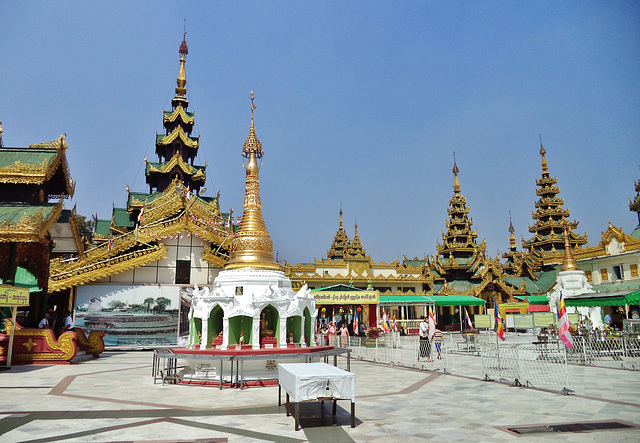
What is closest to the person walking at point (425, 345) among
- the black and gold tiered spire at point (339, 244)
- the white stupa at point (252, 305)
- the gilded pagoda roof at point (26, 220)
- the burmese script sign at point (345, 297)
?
the white stupa at point (252, 305)

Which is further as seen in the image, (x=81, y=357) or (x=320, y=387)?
(x=81, y=357)

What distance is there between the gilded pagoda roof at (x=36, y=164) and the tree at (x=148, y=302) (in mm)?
7392

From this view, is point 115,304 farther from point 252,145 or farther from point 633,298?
point 633,298

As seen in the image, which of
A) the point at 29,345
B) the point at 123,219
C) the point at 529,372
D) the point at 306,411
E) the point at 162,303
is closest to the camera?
the point at 306,411

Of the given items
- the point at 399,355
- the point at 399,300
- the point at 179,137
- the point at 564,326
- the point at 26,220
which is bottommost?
the point at 399,355

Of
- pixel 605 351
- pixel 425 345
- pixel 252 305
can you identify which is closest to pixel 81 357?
pixel 252 305

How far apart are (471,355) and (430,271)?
26594mm

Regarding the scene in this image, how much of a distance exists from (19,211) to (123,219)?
50.2 feet

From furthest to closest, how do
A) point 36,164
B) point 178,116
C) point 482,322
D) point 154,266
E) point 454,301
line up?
point 178,116
point 454,301
point 482,322
point 154,266
point 36,164

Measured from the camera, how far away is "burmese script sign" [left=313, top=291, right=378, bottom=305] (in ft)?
94.0

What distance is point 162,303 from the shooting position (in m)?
25.4

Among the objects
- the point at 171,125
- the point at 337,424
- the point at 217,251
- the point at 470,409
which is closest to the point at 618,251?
the point at 217,251

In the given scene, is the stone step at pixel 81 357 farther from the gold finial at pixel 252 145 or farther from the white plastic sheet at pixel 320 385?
the white plastic sheet at pixel 320 385

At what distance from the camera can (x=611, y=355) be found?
18109mm
